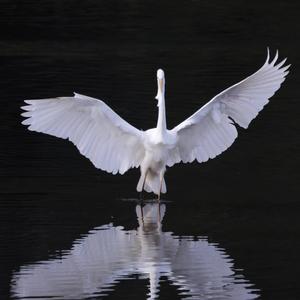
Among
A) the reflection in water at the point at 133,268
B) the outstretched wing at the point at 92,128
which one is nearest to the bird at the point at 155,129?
the outstretched wing at the point at 92,128

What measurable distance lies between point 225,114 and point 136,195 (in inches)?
56.7

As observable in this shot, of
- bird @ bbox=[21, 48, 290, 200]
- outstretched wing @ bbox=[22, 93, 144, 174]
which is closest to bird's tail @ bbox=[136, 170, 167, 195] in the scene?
bird @ bbox=[21, 48, 290, 200]

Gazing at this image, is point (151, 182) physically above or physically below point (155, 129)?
below

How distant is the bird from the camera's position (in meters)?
13.5

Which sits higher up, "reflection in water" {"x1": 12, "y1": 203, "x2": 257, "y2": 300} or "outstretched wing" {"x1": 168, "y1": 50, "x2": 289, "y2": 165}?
"outstretched wing" {"x1": 168, "y1": 50, "x2": 289, "y2": 165}

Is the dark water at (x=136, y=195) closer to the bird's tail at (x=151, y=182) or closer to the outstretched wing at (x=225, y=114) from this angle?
the bird's tail at (x=151, y=182)

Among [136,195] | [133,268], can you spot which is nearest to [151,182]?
[136,195]

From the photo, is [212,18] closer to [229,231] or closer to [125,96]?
[125,96]

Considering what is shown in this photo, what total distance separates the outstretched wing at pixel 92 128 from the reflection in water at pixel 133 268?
1.53m

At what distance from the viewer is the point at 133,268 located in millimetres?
11125

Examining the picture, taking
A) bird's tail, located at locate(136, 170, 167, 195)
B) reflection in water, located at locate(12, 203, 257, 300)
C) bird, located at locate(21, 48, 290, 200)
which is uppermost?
bird, located at locate(21, 48, 290, 200)

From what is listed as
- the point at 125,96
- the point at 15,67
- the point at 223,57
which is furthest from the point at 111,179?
the point at 223,57

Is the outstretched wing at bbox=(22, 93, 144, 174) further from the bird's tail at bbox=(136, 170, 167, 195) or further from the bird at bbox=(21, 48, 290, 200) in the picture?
the bird's tail at bbox=(136, 170, 167, 195)

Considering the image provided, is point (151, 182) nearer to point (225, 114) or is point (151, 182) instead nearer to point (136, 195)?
point (136, 195)
